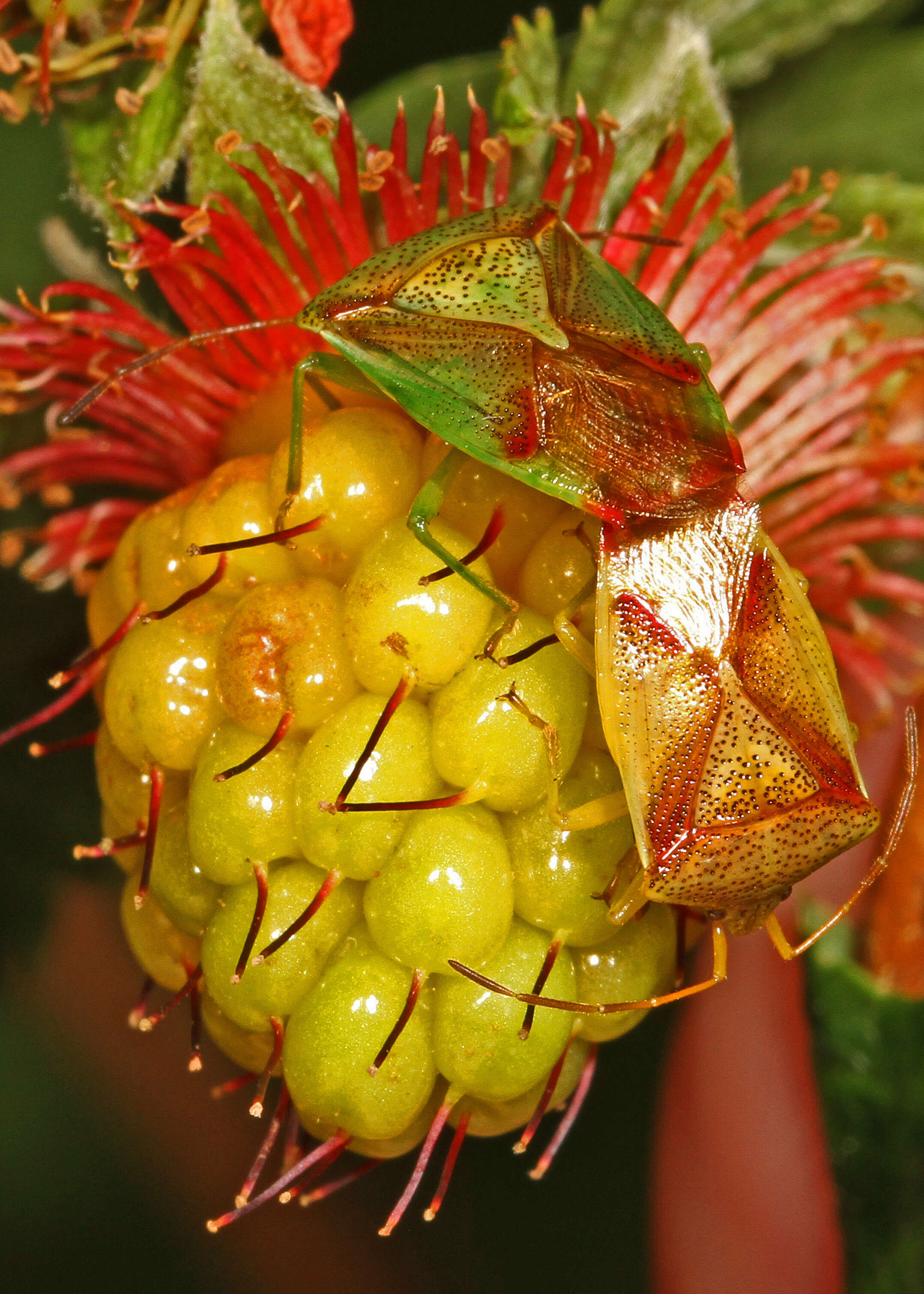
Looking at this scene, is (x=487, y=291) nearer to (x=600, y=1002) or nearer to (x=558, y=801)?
(x=558, y=801)

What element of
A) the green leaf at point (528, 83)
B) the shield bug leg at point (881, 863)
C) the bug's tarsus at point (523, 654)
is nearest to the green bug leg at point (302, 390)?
→ the bug's tarsus at point (523, 654)

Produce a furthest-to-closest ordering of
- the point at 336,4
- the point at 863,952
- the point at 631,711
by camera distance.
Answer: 1. the point at 863,952
2. the point at 336,4
3. the point at 631,711

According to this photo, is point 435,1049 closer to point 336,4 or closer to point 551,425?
point 551,425

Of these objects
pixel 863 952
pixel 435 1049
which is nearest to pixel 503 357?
pixel 435 1049

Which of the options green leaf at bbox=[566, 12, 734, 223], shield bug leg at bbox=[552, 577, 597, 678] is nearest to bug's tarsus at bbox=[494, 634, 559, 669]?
shield bug leg at bbox=[552, 577, 597, 678]

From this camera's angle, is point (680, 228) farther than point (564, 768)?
Yes

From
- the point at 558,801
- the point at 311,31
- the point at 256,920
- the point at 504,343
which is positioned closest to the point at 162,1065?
the point at 256,920

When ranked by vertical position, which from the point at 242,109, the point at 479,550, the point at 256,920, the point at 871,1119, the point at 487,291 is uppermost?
the point at 242,109

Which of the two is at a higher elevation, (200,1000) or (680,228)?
(680,228)
